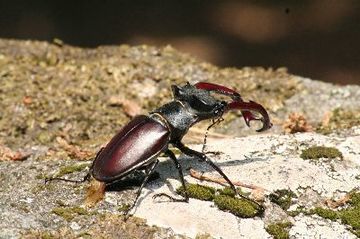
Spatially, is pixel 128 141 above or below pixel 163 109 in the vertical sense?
below

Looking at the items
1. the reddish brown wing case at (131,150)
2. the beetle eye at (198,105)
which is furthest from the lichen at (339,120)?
the reddish brown wing case at (131,150)

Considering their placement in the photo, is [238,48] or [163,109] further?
[238,48]

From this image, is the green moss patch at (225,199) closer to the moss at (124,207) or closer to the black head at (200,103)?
the moss at (124,207)

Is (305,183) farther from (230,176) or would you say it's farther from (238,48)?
(238,48)

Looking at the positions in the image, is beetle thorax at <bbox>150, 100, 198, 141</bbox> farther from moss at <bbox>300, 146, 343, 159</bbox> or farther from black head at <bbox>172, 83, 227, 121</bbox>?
moss at <bbox>300, 146, 343, 159</bbox>

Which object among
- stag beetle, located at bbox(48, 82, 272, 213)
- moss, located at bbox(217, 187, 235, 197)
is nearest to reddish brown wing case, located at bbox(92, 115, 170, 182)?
stag beetle, located at bbox(48, 82, 272, 213)

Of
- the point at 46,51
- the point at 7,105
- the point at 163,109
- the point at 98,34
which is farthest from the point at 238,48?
the point at 163,109

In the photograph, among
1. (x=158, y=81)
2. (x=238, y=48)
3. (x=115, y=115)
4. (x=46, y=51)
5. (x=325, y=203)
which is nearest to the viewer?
(x=325, y=203)
